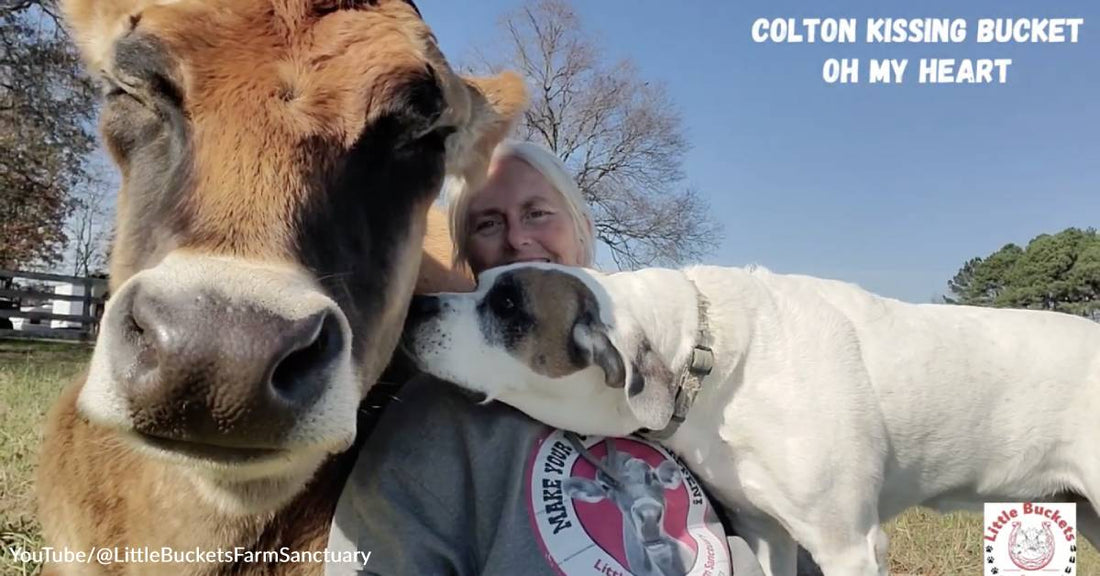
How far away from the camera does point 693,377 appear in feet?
10.1

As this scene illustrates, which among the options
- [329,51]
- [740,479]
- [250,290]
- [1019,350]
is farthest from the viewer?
[1019,350]

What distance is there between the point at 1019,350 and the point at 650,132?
2291 cm

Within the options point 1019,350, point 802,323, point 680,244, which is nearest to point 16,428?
point 802,323

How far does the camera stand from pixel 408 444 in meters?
2.58

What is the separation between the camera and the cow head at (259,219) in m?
1.71

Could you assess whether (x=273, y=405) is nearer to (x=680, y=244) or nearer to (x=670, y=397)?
(x=670, y=397)

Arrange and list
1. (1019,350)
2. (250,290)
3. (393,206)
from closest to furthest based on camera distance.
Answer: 1. (250,290)
2. (393,206)
3. (1019,350)

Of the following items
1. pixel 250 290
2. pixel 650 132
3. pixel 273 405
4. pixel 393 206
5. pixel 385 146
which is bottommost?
pixel 273 405

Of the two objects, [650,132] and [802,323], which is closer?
[802,323]

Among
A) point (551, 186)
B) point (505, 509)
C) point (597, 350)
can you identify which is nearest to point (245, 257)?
point (505, 509)

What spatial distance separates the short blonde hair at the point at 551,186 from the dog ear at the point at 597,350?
1.13m

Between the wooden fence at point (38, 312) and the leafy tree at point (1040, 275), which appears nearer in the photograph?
the wooden fence at point (38, 312)

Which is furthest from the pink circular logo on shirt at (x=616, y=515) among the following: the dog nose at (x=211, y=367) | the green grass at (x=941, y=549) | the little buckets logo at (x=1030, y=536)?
the green grass at (x=941, y=549)

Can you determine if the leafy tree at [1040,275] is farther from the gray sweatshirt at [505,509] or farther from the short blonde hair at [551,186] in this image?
the gray sweatshirt at [505,509]
